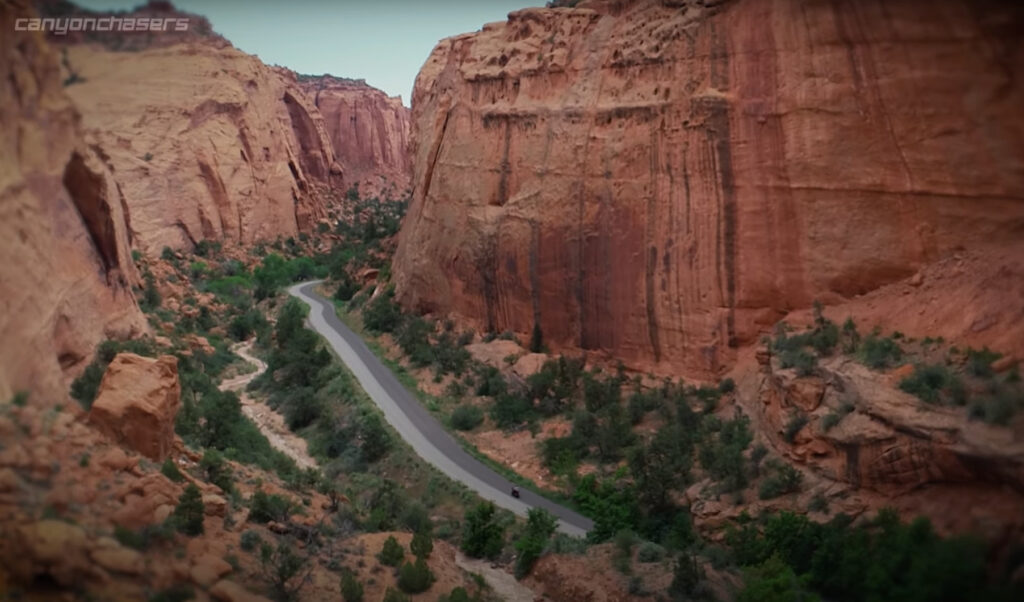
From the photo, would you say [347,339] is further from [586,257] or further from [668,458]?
[668,458]

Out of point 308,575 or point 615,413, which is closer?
point 308,575

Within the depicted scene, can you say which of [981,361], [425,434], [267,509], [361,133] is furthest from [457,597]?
[361,133]

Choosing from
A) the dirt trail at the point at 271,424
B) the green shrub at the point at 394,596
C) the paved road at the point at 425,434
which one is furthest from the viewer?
the dirt trail at the point at 271,424

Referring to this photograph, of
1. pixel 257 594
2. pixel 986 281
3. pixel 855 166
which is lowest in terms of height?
pixel 257 594

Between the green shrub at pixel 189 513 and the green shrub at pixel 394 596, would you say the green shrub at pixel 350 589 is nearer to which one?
the green shrub at pixel 394 596

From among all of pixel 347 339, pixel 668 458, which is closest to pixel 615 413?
pixel 668 458

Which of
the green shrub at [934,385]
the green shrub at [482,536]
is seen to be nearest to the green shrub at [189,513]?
the green shrub at [482,536]
